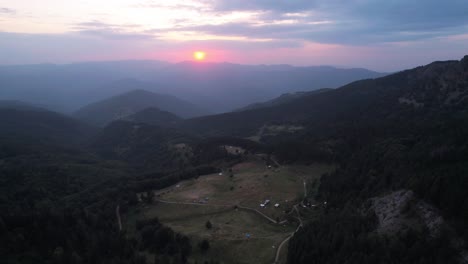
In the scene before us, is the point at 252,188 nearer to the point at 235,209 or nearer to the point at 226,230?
the point at 235,209

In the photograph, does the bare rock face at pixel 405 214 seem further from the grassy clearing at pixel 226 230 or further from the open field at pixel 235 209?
the grassy clearing at pixel 226 230

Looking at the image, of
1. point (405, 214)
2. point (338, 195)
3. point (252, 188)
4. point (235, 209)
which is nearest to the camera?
point (405, 214)

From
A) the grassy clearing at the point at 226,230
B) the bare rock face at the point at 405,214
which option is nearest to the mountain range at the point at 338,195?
the bare rock face at the point at 405,214

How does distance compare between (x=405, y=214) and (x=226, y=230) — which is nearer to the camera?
(x=405, y=214)

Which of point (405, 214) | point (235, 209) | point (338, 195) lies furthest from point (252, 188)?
point (405, 214)

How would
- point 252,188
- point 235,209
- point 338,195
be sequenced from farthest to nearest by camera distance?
→ 1. point 252,188
2. point 235,209
3. point 338,195

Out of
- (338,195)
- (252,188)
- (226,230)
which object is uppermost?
(338,195)

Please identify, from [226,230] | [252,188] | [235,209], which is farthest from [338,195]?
[252,188]

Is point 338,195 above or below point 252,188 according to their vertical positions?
above

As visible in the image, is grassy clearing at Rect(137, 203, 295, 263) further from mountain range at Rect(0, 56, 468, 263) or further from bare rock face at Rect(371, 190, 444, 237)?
bare rock face at Rect(371, 190, 444, 237)
